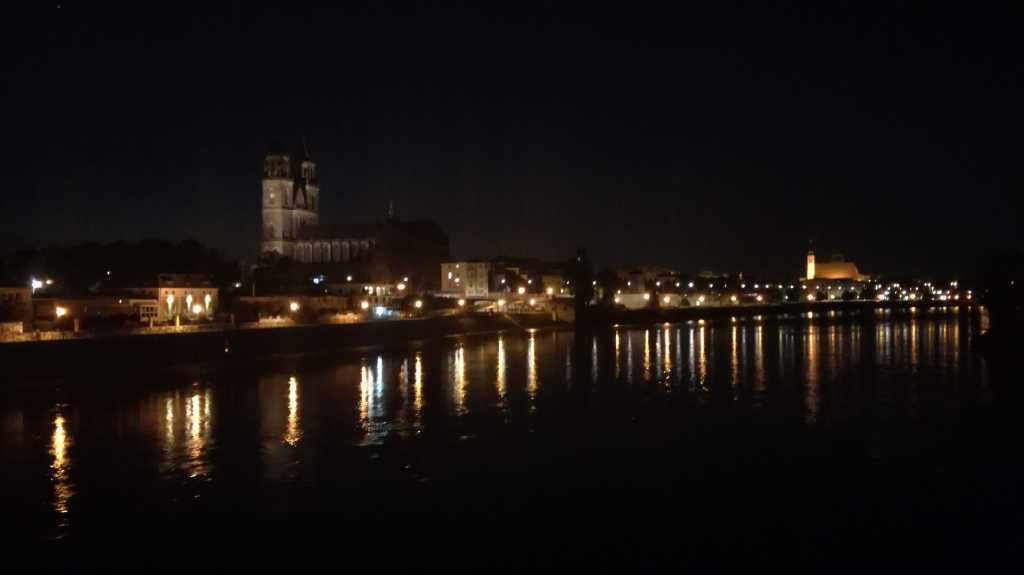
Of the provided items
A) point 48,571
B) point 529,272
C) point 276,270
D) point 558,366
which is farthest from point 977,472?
point 529,272

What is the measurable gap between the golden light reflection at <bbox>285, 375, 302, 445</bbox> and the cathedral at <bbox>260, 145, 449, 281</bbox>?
61.9 meters

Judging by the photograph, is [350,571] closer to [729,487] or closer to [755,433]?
[729,487]

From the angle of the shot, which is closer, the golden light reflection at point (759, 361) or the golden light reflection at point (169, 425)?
the golden light reflection at point (169, 425)

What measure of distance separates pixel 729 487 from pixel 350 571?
19.7ft

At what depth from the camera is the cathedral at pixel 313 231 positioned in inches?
3556

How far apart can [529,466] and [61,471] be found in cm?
761

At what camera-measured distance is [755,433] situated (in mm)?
17297

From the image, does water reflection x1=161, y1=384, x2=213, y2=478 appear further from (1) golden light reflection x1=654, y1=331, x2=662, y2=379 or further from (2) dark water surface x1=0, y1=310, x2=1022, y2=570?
(1) golden light reflection x1=654, y1=331, x2=662, y2=379

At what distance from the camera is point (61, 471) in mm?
14281

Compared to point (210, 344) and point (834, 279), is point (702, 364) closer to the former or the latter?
point (210, 344)

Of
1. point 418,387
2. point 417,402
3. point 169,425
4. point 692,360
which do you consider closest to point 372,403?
point 417,402

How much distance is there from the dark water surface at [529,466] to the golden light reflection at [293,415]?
132mm

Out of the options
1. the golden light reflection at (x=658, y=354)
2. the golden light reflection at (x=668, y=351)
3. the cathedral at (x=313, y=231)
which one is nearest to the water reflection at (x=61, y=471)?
the golden light reflection at (x=658, y=354)

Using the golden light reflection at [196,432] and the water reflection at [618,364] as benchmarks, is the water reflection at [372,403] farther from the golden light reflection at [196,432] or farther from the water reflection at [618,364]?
the water reflection at [618,364]
